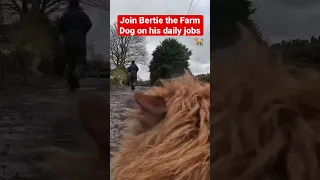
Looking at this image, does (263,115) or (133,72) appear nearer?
(263,115)

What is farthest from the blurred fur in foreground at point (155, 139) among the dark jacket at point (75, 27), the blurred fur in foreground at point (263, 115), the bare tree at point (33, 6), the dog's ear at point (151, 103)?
the bare tree at point (33, 6)

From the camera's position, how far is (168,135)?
4.45ft

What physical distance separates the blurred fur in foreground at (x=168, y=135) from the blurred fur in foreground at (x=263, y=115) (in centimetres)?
11

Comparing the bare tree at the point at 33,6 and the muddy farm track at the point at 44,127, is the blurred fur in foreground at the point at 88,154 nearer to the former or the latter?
the muddy farm track at the point at 44,127

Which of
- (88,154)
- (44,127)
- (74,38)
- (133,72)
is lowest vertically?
(88,154)

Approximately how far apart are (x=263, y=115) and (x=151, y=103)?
0.44 meters

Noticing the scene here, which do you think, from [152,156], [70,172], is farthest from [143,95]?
[70,172]

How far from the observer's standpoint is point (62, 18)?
1.32m

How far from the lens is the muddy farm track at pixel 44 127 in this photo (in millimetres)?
1297

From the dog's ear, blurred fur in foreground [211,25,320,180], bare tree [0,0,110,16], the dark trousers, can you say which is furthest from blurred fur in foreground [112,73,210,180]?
bare tree [0,0,110,16]

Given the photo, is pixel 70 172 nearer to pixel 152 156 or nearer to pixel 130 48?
pixel 152 156

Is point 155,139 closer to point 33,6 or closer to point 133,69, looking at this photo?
point 133,69

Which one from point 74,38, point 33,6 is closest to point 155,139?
point 74,38

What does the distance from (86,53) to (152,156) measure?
49 cm
